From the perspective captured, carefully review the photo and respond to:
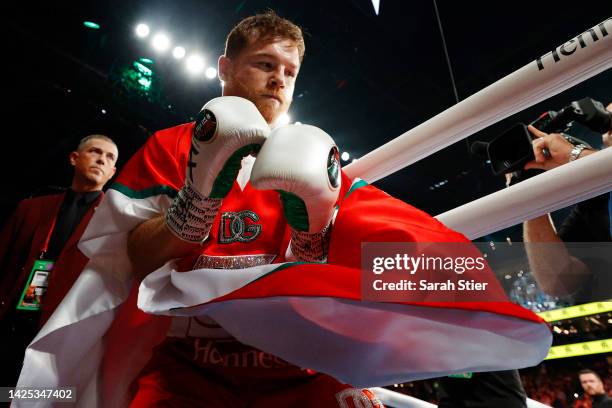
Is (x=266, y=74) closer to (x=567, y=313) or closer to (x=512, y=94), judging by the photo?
(x=512, y=94)

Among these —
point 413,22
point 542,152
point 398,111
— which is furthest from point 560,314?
point 542,152

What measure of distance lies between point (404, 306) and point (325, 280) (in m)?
0.11

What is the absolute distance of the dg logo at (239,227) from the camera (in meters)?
0.86

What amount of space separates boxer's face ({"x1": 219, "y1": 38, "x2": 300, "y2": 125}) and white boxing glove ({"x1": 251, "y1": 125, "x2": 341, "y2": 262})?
39 centimetres

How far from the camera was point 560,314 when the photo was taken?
798 centimetres

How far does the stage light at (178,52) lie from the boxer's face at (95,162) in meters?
2.29

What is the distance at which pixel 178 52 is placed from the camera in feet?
14.3

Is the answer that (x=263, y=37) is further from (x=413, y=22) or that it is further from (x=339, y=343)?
(x=413, y=22)

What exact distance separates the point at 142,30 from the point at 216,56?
78 cm

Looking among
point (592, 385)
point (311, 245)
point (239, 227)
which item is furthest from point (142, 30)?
point (592, 385)

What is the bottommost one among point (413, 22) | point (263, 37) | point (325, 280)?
point (325, 280)

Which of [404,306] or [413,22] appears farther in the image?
[413,22]

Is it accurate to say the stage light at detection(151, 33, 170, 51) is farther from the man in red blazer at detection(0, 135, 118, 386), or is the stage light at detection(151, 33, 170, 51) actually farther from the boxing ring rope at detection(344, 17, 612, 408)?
the boxing ring rope at detection(344, 17, 612, 408)

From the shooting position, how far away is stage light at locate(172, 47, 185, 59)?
14.3 ft
